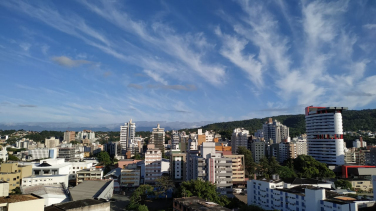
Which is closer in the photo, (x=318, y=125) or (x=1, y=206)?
(x=1, y=206)

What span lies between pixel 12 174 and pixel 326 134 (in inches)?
2047

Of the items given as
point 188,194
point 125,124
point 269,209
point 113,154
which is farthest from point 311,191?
point 125,124

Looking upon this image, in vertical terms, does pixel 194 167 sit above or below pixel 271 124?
below

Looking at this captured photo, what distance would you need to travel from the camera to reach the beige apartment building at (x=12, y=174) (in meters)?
31.1

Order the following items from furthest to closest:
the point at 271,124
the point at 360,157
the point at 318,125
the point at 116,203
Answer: the point at 271,124
the point at 360,157
the point at 318,125
the point at 116,203

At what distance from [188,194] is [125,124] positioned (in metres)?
61.3

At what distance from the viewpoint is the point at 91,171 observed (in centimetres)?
3781

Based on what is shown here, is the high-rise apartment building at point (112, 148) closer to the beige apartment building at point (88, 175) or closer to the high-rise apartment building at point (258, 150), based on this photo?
the beige apartment building at point (88, 175)

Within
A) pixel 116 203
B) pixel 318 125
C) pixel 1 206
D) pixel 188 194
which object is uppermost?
pixel 318 125

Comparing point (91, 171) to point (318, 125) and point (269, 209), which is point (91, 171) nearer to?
point (269, 209)

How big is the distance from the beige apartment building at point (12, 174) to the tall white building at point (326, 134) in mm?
50462

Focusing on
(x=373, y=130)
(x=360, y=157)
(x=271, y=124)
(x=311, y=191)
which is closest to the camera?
(x=311, y=191)

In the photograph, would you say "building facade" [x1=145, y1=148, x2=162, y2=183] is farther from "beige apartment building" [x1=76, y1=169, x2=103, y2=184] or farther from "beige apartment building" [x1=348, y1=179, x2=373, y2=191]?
"beige apartment building" [x1=348, y1=179, x2=373, y2=191]

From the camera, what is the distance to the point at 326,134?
167 ft
